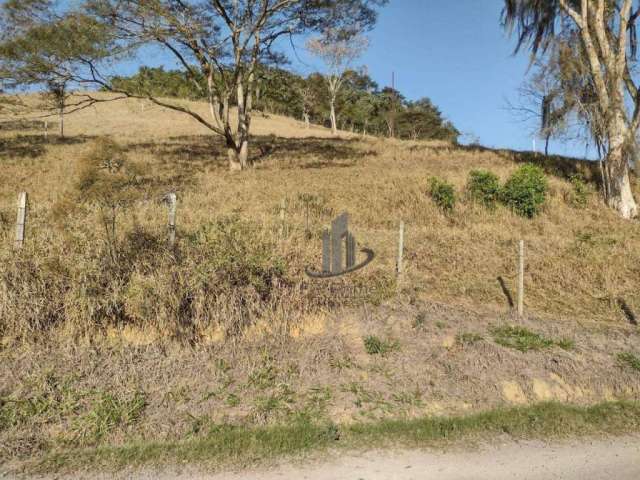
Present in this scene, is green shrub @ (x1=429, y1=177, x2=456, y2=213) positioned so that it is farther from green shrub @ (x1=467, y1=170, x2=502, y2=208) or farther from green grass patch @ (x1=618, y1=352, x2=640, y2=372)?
green grass patch @ (x1=618, y1=352, x2=640, y2=372)

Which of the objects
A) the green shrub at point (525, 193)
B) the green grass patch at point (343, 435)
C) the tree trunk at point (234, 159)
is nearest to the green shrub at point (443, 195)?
the green shrub at point (525, 193)

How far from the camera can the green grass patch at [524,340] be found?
19.9 ft

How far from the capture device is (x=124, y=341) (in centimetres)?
552

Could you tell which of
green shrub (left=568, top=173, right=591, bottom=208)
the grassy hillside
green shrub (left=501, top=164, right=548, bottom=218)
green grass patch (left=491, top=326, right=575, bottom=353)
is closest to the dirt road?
the grassy hillside

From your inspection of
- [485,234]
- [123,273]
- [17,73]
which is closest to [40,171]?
[17,73]

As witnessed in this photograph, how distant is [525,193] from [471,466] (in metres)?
11.4

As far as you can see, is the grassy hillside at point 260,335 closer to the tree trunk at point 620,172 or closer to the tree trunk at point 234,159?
the tree trunk at point 620,172

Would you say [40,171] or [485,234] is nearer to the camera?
[485,234]

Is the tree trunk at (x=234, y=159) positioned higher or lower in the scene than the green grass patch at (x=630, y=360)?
higher

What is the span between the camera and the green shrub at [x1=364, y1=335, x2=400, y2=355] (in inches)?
227

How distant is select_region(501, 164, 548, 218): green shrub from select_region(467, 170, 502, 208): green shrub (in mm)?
268

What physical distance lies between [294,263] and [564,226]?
9.17m

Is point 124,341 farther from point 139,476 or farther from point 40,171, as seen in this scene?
point 40,171

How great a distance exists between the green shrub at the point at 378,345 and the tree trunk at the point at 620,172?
1168cm
